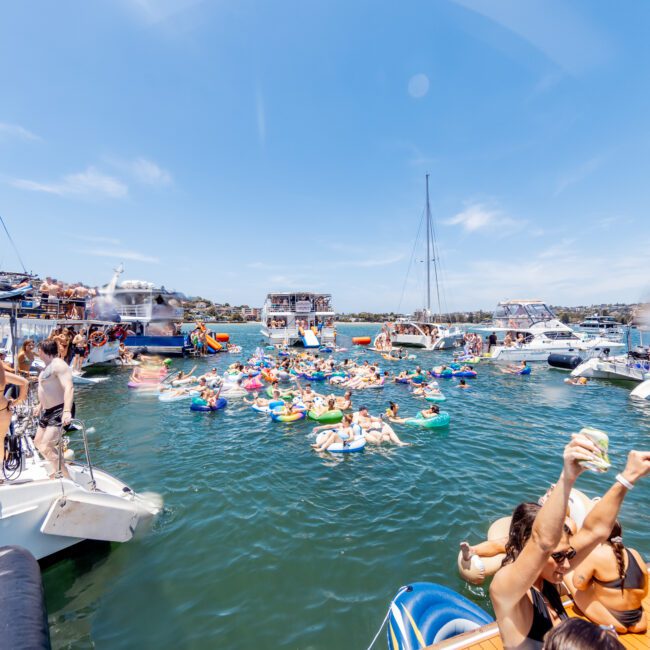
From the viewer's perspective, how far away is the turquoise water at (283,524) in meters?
5.04

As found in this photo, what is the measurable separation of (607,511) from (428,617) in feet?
10.9

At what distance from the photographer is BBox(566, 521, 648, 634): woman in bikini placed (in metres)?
3.37

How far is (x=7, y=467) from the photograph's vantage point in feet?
18.9

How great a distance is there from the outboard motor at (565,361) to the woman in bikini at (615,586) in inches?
1224

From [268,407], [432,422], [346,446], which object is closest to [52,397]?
[346,446]

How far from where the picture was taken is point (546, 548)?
191cm

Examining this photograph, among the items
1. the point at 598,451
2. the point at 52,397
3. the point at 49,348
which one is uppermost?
the point at 49,348

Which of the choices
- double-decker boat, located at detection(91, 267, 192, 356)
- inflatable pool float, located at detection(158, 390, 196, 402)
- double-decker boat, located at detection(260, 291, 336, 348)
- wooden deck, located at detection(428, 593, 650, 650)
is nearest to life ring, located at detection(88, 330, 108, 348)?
double-decker boat, located at detection(91, 267, 192, 356)

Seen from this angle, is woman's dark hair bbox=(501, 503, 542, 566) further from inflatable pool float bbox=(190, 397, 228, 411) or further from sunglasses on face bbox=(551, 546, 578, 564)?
inflatable pool float bbox=(190, 397, 228, 411)

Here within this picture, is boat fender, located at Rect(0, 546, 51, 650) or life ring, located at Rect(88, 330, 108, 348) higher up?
life ring, located at Rect(88, 330, 108, 348)

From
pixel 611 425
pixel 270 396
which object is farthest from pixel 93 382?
pixel 611 425

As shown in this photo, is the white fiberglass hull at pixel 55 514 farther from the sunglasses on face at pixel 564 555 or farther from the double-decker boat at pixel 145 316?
the double-decker boat at pixel 145 316

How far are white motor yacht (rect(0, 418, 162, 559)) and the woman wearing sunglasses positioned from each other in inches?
228

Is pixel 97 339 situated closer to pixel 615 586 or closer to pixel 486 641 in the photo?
pixel 486 641
